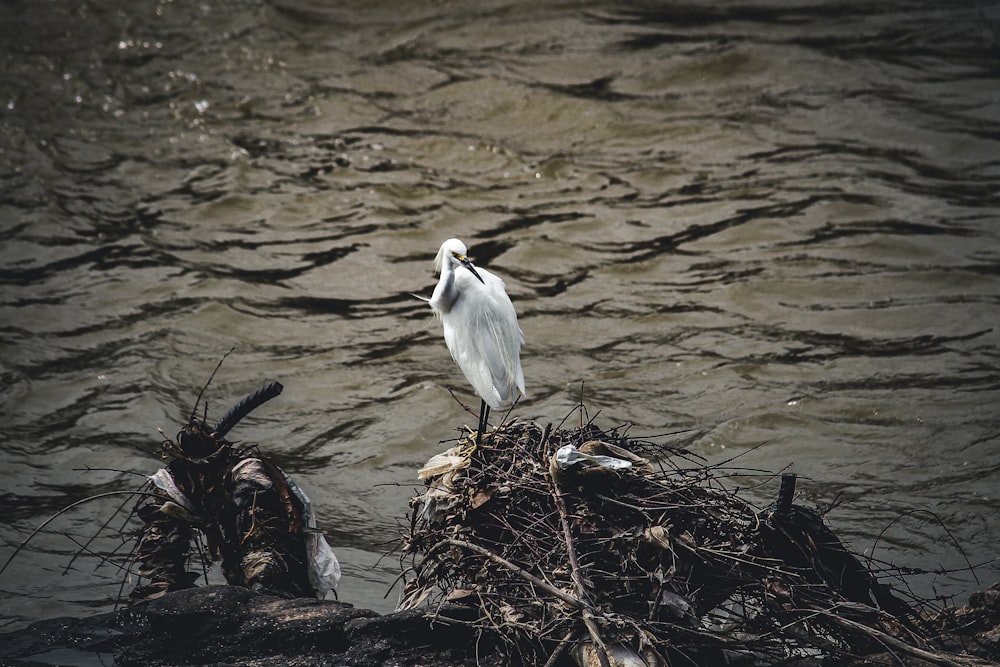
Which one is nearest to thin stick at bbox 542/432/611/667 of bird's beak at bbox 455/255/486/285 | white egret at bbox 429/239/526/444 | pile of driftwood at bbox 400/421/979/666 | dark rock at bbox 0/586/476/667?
pile of driftwood at bbox 400/421/979/666

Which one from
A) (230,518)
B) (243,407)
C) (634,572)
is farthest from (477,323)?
(634,572)

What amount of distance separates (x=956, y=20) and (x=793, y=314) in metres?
7.49

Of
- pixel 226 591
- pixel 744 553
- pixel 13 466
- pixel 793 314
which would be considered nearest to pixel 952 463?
pixel 793 314

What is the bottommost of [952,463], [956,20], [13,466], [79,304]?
[952,463]

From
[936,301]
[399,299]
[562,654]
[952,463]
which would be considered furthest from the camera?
[399,299]

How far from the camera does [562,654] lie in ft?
11.7

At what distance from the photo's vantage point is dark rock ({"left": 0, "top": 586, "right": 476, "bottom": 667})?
12.9 ft

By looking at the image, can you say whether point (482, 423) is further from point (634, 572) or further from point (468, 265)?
point (634, 572)

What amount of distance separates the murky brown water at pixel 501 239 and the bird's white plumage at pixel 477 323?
2109mm

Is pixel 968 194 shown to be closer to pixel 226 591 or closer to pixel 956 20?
pixel 956 20

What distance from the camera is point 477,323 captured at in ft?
17.4

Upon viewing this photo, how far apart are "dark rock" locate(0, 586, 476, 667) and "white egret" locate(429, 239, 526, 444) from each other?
1.53 m

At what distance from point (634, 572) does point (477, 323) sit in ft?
6.35

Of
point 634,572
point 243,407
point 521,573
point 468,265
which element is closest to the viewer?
point 521,573
